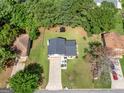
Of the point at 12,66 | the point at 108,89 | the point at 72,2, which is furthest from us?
the point at 72,2

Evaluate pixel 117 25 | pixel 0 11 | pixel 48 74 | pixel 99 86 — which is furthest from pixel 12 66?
pixel 117 25

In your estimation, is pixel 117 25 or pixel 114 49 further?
pixel 117 25

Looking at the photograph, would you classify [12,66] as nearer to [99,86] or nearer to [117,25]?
[99,86]

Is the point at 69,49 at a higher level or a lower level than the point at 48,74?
higher

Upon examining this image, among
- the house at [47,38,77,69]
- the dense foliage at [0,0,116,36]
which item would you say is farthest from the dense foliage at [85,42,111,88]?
the dense foliage at [0,0,116,36]

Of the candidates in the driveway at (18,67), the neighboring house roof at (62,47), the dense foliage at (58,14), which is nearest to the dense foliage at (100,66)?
the neighboring house roof at (62,47)

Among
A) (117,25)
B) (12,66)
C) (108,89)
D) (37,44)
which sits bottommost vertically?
(108,89)

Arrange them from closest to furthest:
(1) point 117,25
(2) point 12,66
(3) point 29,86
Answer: (3) point 29,86 → (2) point 12,66 → (1) point 117,25
